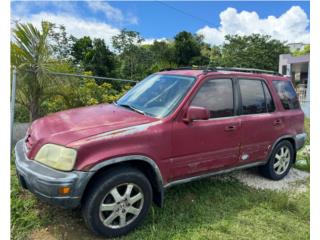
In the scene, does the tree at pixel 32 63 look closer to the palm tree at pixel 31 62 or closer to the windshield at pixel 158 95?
the palm tree at pixel 31 62

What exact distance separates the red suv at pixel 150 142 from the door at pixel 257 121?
0.02 m

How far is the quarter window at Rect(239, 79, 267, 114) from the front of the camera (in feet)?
14.0

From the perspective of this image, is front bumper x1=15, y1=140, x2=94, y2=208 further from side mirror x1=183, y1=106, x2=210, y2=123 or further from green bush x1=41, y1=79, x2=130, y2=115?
green bush x1=41, y1=79, x2=130, y2=115

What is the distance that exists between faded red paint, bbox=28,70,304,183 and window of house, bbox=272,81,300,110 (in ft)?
2.01

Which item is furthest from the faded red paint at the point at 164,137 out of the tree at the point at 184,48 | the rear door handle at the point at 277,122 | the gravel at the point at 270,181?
the tree at the point at 184,48

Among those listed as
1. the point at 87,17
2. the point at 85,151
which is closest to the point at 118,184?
the point at 85,151

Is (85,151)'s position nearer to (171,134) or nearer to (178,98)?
(171,134)

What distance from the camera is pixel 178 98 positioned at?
3562 millimetres

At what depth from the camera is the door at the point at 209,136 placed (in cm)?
341

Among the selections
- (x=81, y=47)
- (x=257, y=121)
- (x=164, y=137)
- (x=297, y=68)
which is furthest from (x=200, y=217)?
(x=297, y=68)

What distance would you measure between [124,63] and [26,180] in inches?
751

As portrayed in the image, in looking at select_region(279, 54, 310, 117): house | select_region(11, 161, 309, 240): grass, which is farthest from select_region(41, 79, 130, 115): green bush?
select_region(279, 54, 310, 117): house

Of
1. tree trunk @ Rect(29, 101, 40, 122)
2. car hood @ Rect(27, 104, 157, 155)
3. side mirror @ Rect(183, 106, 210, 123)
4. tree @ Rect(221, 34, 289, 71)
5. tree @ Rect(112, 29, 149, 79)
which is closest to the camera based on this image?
car hood @ Rect(27, 104, 157, 155)

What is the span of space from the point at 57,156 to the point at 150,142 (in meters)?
0.98
